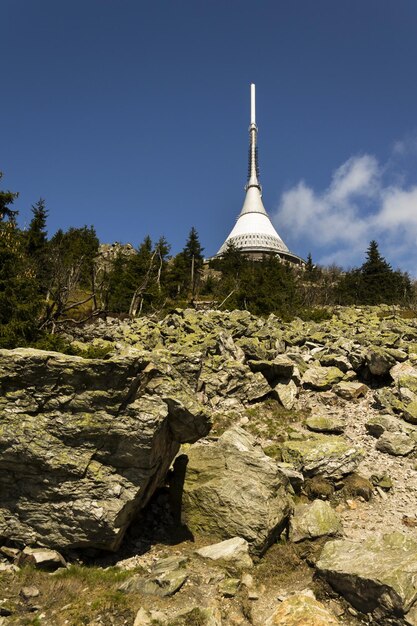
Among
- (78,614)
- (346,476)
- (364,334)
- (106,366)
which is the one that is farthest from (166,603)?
(364,334)

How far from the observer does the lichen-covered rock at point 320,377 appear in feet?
62.7

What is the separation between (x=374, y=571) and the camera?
6.84 metres

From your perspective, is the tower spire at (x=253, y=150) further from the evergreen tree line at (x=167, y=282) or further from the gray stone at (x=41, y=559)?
the gray stone at (x=41, y=559)

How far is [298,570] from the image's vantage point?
8055mm

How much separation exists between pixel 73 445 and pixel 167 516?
3.24m

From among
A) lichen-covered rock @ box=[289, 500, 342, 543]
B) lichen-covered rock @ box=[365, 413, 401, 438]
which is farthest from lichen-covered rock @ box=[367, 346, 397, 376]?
lichen-covered rock @ box=[289, 500, 342, 543]

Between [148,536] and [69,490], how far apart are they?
245 centimetres

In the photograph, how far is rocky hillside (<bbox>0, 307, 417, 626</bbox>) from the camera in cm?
691

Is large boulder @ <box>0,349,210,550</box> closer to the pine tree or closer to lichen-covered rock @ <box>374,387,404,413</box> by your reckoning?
lichen-covered rock @ <box>374,387,404,413</box>

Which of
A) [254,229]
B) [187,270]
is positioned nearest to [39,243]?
[187,270]

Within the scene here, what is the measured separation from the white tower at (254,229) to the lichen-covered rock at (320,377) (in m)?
75.6

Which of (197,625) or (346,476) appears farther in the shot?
(346,476)

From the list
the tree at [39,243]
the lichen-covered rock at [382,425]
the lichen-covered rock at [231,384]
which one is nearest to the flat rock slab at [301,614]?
the lichen-covered rock at [382,425]

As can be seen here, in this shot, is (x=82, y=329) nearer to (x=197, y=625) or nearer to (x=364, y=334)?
(x=364, y=334)
